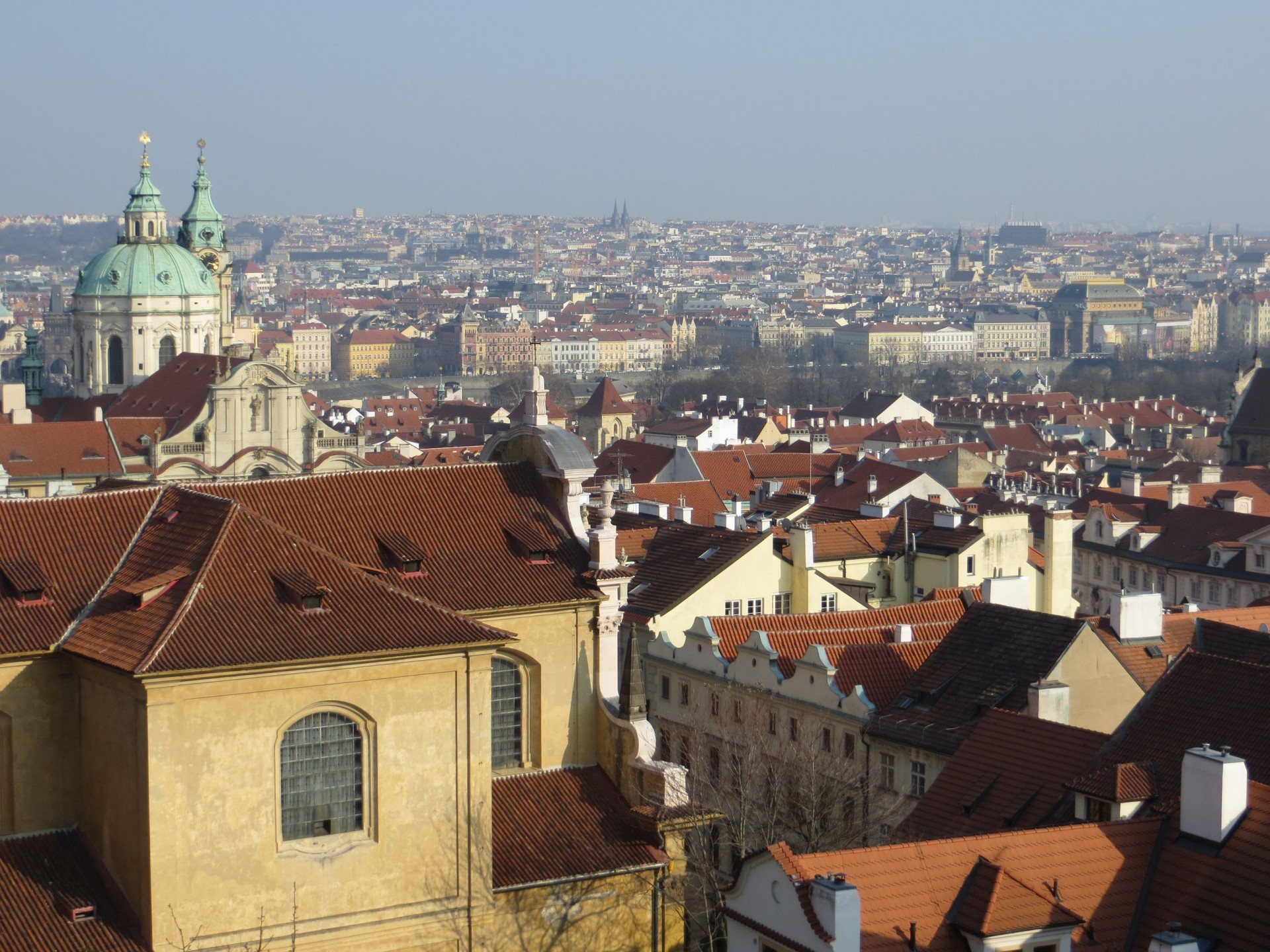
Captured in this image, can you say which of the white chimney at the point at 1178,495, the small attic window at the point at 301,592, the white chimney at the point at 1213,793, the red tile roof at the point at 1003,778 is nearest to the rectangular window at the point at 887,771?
the red tile roof at the point at 1003,778

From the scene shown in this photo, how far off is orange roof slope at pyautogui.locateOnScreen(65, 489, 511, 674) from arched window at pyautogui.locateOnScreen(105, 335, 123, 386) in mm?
82773

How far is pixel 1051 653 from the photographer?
31797 mm

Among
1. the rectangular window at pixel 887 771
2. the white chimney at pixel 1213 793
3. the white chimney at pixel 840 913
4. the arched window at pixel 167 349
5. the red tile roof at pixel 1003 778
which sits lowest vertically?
the rectangular window at pixel 887 771

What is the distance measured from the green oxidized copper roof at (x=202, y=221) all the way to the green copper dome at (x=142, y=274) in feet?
56.7

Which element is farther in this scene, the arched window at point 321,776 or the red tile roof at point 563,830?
the red tile roof at point 563,830

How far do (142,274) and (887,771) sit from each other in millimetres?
78885

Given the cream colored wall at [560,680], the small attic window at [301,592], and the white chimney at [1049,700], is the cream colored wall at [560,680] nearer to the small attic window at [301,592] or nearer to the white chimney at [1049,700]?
the small attic window at [301,592]

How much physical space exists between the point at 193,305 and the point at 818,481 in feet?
149

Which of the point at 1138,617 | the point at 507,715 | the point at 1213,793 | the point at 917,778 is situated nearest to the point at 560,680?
the point at 507,715

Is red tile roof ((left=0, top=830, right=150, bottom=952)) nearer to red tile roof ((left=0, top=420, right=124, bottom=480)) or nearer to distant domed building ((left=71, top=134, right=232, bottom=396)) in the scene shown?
red tile roof ((left=0, top=420, right=124, bottom=480))

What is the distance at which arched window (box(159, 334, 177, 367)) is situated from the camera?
105 meters

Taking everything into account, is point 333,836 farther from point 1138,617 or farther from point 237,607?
point 1138,617

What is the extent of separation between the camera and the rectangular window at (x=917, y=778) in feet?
105

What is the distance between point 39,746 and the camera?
23531 millimetres
